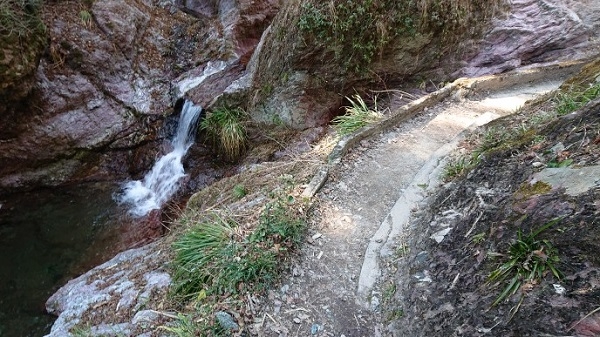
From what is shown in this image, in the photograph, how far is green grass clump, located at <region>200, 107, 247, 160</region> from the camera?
285 inches

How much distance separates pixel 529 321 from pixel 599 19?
7.02 meters

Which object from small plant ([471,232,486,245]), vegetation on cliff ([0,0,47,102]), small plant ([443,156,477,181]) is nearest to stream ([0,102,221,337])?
vegetation on cliff ([0,0,47,102])

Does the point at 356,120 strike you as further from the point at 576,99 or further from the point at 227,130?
the point at 227,130

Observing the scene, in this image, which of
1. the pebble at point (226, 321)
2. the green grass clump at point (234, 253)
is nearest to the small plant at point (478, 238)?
the green grass clump at point (234, 253)

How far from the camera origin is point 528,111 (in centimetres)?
419

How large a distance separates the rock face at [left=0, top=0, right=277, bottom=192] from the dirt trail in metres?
4.66

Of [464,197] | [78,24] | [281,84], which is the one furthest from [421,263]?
[78,24]

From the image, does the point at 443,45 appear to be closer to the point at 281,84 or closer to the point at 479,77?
the point at 479,77

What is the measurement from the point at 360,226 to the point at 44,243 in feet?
18.1

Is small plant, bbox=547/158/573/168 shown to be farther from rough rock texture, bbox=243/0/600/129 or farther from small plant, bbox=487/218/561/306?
rough rock texture, bbox=243/0/600/129

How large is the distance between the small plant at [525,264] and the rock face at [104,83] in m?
6.91

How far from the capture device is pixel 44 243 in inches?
246

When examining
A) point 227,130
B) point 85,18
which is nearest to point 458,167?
point 227,130

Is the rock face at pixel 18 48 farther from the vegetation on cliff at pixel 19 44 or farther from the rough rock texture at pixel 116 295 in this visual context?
the rough rock texture at pixel 116 295
